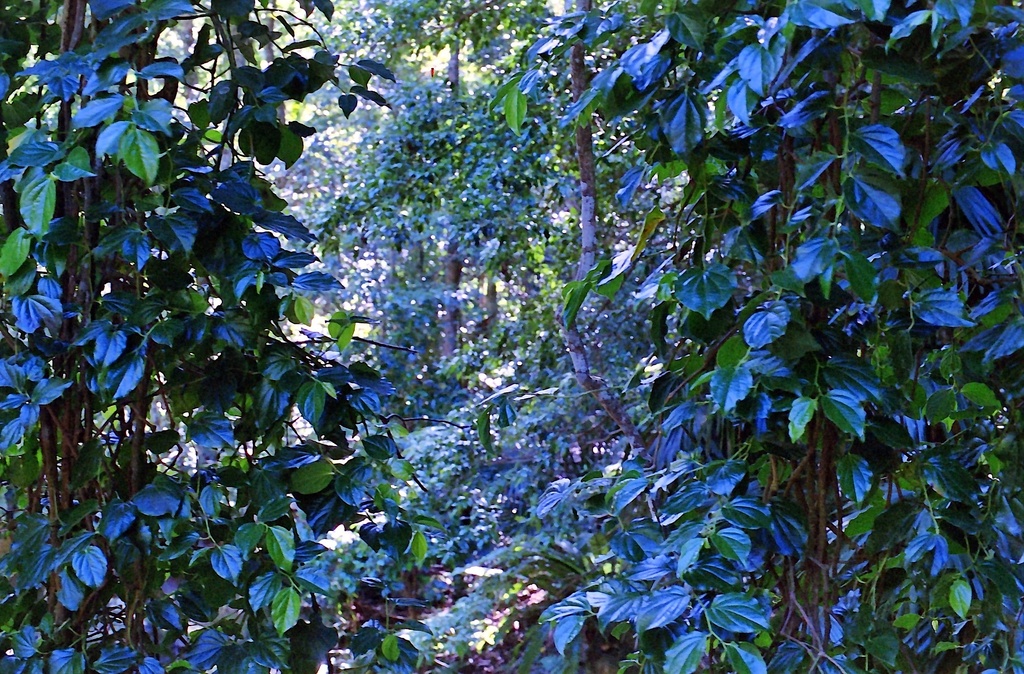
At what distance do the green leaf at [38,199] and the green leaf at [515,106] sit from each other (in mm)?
418

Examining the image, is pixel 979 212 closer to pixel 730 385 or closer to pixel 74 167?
pixel 730 385

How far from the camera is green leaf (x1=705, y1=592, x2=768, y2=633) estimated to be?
67 cm

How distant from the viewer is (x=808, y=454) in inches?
31.0

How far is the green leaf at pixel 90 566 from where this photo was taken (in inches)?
33.4

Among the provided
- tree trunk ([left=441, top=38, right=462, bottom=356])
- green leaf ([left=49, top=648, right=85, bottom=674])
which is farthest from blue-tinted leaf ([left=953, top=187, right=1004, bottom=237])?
tree trunk ([left=441, top=38, right=462, bottom=356])

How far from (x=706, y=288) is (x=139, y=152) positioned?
494mm

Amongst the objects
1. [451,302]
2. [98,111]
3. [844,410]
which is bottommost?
[451,302]

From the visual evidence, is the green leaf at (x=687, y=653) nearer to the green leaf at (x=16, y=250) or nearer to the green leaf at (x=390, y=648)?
the green leaf at (x=390, y=648)

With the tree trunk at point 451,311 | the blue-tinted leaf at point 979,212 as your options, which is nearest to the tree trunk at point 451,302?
the tree trunk at point 451,311

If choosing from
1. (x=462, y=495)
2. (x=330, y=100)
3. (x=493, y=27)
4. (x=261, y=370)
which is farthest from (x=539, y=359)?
(x=330, y=100)

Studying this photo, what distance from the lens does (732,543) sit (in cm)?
70

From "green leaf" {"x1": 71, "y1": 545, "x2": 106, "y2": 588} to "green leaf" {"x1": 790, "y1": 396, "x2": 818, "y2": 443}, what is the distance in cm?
63

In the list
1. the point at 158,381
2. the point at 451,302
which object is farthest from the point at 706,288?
the point at 451,302

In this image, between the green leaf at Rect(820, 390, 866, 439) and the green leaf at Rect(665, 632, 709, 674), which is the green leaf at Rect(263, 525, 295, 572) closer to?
the green leaf at Rect(665, 632, 709, 674)
